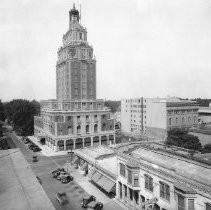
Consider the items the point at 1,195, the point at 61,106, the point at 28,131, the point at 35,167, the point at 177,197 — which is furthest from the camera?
the point at 28,131

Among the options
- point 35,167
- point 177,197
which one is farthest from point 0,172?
point 177,197

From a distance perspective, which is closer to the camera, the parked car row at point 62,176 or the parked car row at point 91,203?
the parked car row at point 91,203

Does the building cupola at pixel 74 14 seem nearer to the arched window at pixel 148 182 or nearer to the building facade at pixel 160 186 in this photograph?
the building facade at pixel 160 186

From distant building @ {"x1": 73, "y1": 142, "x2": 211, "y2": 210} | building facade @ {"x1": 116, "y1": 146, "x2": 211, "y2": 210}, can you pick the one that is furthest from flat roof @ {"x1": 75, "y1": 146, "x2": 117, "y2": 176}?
building facade @ {"x1": 116, "y1": 146, "x2": 211, "y2": 210}

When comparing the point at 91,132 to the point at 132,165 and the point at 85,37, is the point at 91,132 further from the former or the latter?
the point at 132,165

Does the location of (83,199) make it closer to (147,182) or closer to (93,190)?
(93,190)

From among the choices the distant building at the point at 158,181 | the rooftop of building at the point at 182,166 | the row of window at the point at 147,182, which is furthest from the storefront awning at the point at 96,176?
the rooftop of building at the point at 182,166
